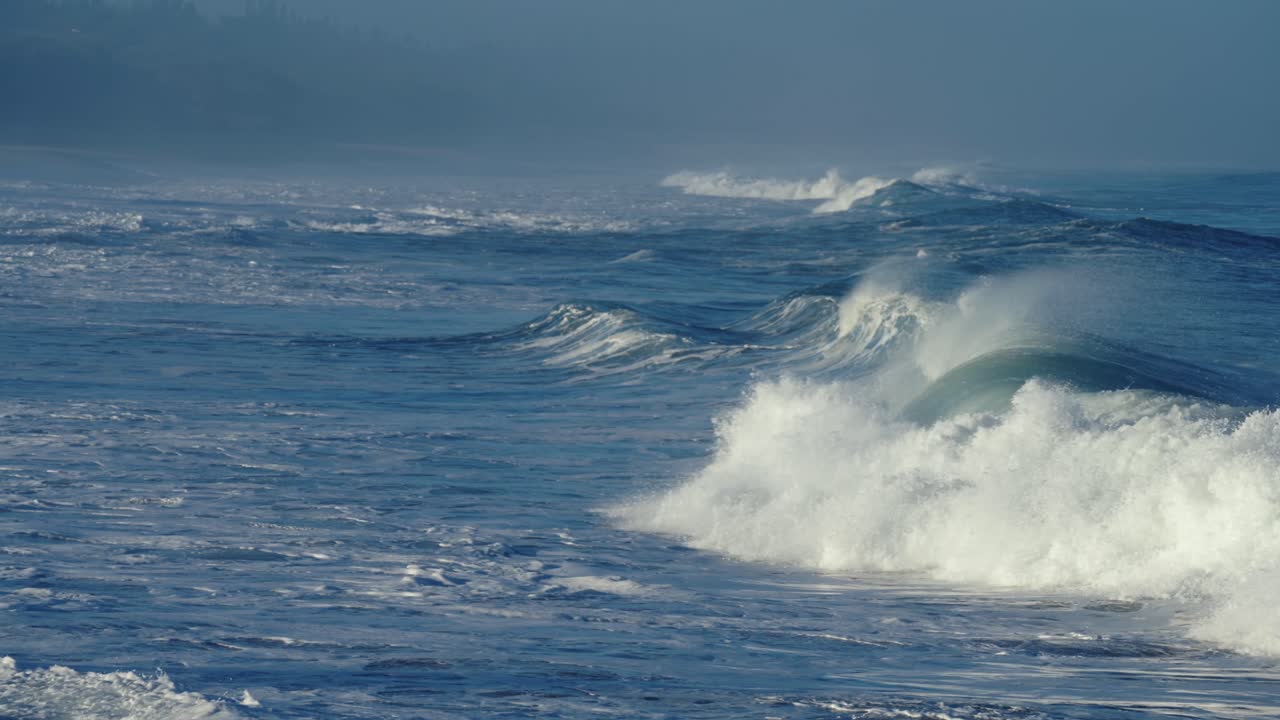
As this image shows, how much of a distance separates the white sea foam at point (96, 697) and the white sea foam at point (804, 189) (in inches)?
2000

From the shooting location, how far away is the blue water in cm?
646

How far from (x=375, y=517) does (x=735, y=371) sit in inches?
336

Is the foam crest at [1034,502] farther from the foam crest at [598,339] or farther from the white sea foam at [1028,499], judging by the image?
the foam crest at [598,339]

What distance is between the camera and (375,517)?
1020 centimetres

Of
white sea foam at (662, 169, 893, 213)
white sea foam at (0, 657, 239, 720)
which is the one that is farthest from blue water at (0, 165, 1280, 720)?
white sea foam at (662, 169, 893, 213)

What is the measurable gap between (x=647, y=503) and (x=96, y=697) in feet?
17.9

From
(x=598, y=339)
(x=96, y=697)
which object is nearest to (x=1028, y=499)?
(x=96, y=697)

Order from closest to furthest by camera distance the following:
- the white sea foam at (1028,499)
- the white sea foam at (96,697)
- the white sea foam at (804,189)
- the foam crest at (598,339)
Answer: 1. the white sea foam at (96,697)
2. the white sea foam at (1028,499)
3. the foam crest at (598,339)
4. the white sea foam at (804,189)

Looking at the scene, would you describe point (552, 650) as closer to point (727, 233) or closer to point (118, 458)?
point (118, 458)

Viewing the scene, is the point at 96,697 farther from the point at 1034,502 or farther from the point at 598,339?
the point at 598,339

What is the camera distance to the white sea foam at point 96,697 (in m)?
5.78

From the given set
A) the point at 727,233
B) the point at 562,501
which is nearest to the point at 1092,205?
the point at 727,233

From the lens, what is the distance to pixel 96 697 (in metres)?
6.00

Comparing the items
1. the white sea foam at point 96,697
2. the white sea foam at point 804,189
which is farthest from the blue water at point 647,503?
the white sea foam at point 804,189
